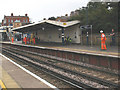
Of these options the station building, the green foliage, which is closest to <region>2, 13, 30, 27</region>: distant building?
the station building

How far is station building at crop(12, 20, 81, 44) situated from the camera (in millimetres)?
23828

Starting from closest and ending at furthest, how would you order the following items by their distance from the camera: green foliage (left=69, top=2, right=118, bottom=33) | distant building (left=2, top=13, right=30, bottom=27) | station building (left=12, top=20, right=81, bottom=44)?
green foliage (left=69, top=2, right=118, bottom=33) < station building (left=12, top=20, right=81, bottom=44) < distant building (left=2, top=13, right=30, bottom=27)

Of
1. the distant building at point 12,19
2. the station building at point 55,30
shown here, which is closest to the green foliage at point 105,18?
the station building at point 55,30

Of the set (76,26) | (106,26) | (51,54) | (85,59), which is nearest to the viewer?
(85,59)

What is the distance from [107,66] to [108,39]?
10.2m

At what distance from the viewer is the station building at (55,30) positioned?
23828 mm

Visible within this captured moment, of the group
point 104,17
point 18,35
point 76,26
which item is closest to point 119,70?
point 104,17

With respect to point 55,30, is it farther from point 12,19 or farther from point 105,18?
point 12,19

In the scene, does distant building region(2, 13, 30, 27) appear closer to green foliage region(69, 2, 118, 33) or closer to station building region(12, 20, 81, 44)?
station building region(12, 20, 81, 44)

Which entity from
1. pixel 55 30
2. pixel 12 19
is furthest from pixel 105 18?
pixel 12 19

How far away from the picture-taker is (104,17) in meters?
22.2

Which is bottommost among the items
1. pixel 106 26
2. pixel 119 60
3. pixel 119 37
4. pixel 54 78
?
pixel 54 78

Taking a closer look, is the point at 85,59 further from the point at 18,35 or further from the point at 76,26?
the point at 18,35

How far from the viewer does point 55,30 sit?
100ft
